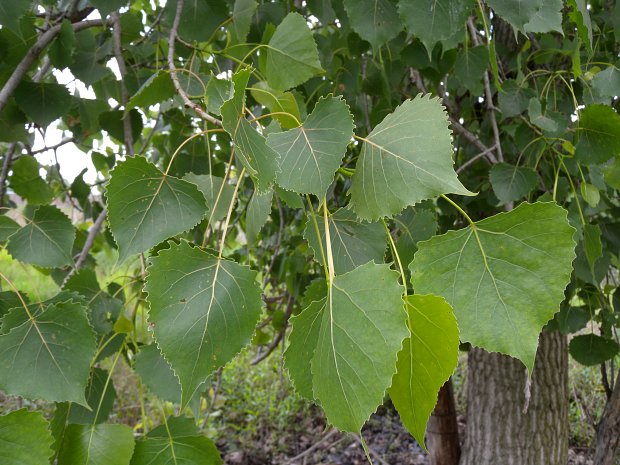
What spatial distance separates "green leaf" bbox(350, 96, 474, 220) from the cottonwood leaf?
43cm

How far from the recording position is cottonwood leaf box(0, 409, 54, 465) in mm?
663

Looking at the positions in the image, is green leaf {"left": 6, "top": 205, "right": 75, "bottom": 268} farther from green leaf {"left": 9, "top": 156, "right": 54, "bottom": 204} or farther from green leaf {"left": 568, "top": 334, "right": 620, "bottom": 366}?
green leaf {"left": 568, "top": 334, "right": 620, "bottom": 366}

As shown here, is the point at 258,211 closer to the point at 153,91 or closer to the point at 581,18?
the point at 153,91

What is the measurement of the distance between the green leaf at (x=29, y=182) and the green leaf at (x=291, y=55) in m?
0.87

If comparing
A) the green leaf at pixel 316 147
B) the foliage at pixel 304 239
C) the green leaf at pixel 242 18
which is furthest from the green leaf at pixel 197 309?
the green leaf at pixel 242 18

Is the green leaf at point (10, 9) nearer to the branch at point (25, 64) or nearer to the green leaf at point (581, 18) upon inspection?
the branch at point (25, 64)

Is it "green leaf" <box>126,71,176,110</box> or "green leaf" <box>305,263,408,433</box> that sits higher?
"green leaf" <box>126,71,176,110</box>

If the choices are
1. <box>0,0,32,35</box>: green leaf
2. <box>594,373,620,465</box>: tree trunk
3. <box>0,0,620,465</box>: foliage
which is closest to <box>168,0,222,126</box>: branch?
<box>0,0,620,465</box>: foliage

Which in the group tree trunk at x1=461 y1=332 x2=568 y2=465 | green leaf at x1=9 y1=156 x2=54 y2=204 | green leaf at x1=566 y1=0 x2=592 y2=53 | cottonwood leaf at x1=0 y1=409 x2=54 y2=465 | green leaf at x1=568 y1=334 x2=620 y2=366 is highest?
green leaf at x1=566 y1=0 x2=592 y2=53

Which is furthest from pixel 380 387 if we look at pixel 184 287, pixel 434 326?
pixel 184 287

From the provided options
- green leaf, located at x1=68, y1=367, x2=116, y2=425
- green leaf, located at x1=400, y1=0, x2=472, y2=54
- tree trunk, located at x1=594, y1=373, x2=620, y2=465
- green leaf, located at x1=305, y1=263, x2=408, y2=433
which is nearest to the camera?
green leaf, located at x1=305, y1=263, x2=408, y2=433

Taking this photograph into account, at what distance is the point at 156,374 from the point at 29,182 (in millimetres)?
919

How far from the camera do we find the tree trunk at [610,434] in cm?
173

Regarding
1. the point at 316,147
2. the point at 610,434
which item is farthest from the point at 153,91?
the point at 610,434
